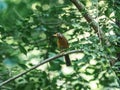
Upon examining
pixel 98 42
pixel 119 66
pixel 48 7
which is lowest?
pixel 119 66

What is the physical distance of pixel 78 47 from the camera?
3.13 metres

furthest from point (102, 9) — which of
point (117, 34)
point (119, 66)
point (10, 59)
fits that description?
point (10, 59)

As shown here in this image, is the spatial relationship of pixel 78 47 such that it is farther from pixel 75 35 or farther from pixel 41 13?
pixel 41 13

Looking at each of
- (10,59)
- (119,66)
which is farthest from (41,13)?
(119,66)

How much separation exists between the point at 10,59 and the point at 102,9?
1168 mm

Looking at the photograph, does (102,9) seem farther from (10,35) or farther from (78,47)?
(10,35)

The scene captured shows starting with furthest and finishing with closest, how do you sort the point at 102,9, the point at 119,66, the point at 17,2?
the point at 17,2, the point at 102,9, the point at 119,66

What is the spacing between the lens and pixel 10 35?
398cm

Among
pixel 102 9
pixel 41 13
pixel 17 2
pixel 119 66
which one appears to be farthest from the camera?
pixel 17 2

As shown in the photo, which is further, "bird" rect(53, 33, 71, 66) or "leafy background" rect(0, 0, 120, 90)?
"bird" rect(53, 33, 71, 66)

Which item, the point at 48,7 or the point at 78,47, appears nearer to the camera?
the point at 78,47

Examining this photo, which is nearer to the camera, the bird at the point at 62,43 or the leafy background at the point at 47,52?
the leafy background at the point at 47,52

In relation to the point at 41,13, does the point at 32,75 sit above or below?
below

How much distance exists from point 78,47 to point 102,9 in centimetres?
36
